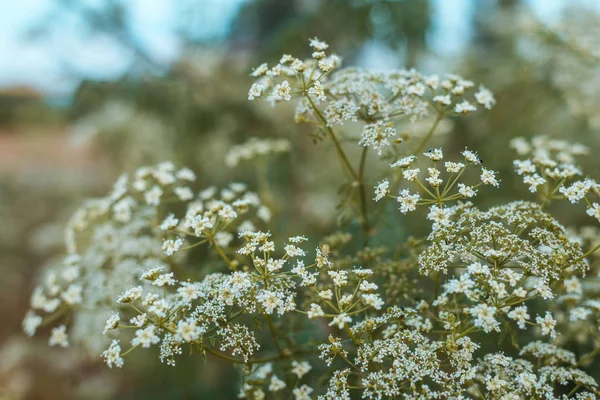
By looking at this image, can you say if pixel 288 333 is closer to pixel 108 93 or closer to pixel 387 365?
pixel 387 365

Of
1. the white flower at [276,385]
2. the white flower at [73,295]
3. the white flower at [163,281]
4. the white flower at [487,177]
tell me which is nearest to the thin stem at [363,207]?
the white flower at [487,177]

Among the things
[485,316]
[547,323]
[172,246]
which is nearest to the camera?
[485,316]

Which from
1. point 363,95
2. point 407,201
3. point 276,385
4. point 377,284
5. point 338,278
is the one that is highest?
point 363,95

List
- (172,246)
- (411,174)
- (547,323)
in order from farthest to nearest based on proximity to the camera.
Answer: (172,246)
(411,174)
(547,323)

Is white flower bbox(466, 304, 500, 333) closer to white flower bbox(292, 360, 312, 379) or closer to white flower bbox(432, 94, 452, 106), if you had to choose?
white flower bbox(292, 360, 312, 379)

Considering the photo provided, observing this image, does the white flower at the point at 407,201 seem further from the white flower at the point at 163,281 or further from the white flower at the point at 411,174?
the white flower at the point at 163,281

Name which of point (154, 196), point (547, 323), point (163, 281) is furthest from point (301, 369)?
point (154, 196)

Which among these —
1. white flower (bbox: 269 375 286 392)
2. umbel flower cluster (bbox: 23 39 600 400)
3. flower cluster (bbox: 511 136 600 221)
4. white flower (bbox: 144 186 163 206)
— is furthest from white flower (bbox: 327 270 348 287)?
white flower (bbox: 144 186 163 206)

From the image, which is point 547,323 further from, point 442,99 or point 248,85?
point 248,85
